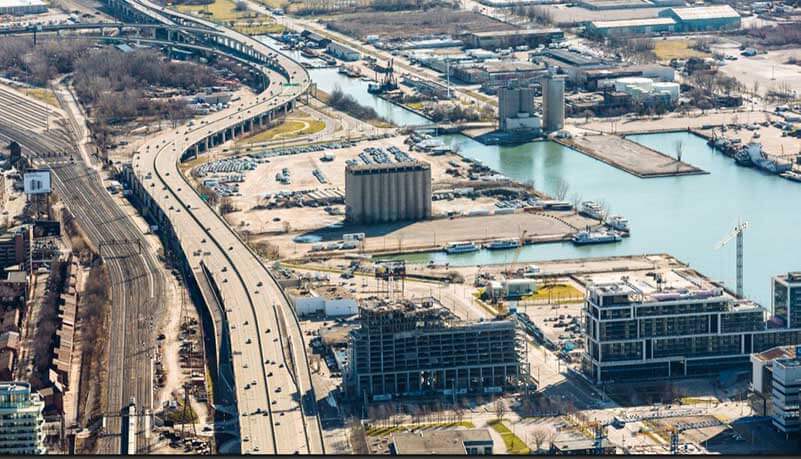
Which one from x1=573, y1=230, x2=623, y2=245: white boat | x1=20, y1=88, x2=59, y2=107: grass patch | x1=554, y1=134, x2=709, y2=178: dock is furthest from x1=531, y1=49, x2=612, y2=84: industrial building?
x1=573, y1=230, x2=623, y2=245: white boat

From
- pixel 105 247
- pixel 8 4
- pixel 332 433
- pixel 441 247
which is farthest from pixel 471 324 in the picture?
pixel 8 4

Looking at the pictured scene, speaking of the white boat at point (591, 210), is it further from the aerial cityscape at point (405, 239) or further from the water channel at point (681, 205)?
the water channel at point (681, 205)

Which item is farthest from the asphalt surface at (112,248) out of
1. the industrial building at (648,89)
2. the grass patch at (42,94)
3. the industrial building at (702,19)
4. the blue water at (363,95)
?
the industrial building at (702,19)

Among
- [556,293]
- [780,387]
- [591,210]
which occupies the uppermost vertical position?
[780,387]

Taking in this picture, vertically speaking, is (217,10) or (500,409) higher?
(500,409)

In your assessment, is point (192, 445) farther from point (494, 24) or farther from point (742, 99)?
point (494, 24)

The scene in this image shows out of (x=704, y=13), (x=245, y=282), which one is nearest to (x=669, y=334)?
Result: (x=245, y=282)

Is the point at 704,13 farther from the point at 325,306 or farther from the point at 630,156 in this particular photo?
the point at 325,306
